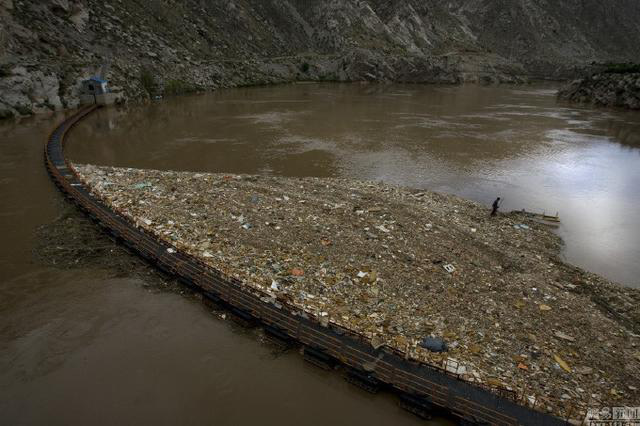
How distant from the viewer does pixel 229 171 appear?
2072 cm

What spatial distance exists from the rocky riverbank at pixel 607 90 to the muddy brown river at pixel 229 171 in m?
5.81

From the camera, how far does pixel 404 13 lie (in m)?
85.9

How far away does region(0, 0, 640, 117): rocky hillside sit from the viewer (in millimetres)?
36062

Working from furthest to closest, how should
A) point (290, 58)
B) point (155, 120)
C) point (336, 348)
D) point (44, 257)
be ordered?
point (290, 58) → point (155, 120) → point (44, 257) → point (336, 348)

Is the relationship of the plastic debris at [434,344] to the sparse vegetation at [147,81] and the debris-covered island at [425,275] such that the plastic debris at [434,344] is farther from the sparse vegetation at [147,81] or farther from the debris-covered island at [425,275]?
the sparse vegetation at [147,81]

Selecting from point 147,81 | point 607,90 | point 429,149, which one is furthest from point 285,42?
point 429,149

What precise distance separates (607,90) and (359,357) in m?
62.5

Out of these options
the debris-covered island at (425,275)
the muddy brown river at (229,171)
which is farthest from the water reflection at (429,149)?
the debris-covered island at (425,275)

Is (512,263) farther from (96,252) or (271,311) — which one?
(96,252)

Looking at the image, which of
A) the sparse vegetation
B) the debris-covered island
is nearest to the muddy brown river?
the debris-covered island

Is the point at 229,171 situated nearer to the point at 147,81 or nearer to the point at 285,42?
the point at 147,81

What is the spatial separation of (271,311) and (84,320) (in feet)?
14.9

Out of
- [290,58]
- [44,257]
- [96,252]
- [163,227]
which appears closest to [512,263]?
[163,227]

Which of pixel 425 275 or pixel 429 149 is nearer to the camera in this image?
pixel 425 275
